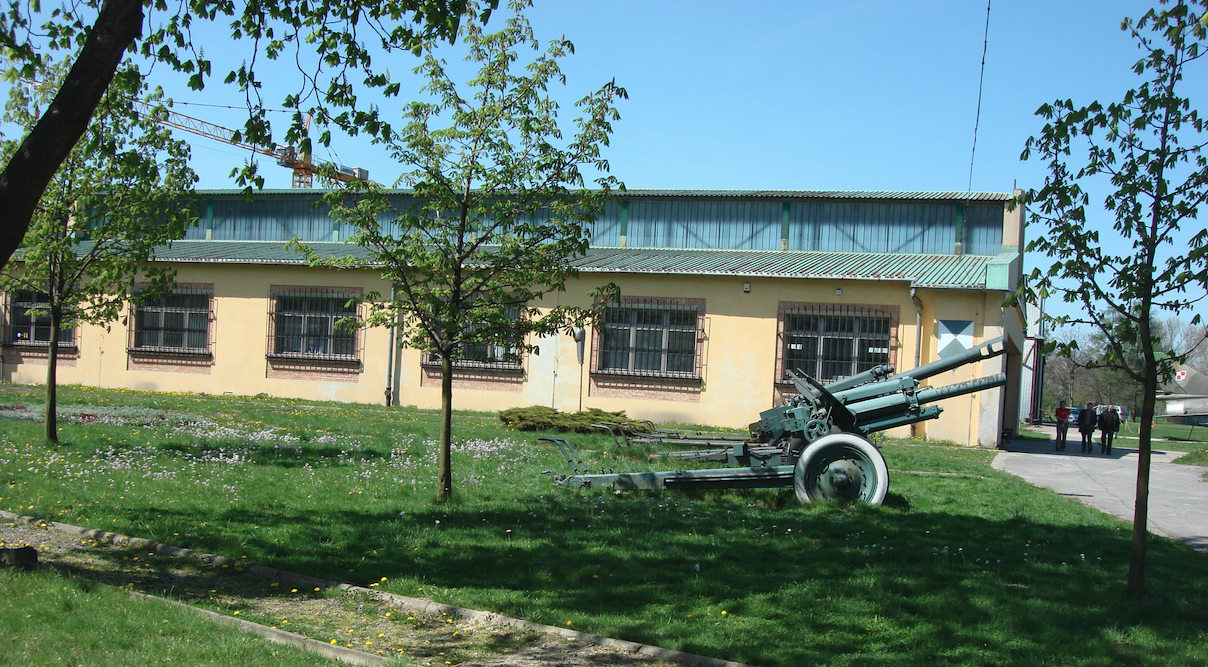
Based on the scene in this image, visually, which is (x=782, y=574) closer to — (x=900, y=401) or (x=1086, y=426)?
(x=900, y=401)

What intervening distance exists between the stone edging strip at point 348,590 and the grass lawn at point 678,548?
15 centimetres

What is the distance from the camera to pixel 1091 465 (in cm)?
1850

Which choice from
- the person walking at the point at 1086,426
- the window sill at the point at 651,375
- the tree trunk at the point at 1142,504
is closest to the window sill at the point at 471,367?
the window sill at the point at 651,375

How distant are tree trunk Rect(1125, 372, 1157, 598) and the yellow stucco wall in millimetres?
14307

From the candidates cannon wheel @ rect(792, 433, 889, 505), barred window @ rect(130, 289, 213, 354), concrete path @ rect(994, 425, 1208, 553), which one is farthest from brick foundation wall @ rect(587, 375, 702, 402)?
cannon wheel @ rect(792, 433, 889, 505)

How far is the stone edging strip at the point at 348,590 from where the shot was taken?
525 cm

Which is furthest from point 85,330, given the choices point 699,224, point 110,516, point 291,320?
point 110,516

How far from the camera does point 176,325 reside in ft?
89.2

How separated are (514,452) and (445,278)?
17.0ft

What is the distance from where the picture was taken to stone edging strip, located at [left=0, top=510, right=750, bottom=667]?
5.25 metres

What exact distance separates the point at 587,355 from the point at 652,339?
1698mm

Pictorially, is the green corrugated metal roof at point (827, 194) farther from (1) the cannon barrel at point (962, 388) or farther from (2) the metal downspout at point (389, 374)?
(1) the cannon barrel at point (962, 388)

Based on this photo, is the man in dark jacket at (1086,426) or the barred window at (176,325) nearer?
the man in dark jacket at (1086,426)

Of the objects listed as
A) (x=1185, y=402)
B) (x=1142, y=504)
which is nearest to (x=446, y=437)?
(x=1142, y=504)
